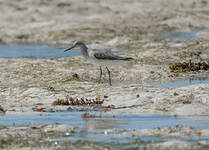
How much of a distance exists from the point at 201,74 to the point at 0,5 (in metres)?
25.9

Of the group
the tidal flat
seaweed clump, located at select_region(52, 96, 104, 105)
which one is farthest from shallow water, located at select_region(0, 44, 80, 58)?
seaweed clump, located at select_region(52, 96, 104, 105)

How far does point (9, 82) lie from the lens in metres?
20.3

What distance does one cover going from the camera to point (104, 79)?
68.6 feet

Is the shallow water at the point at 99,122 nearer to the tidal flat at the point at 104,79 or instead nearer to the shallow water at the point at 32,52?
the tidal flat at the point at 104,79

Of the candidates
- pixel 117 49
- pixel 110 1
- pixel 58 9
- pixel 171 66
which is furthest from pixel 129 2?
pixel 171 66

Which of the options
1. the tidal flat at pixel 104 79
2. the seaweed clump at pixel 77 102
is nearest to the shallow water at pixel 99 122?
the tidal flat at pixel 104 79

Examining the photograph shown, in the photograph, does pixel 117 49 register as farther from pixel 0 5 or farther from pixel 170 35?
pixel 0 5

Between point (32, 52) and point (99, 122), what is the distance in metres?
18.2

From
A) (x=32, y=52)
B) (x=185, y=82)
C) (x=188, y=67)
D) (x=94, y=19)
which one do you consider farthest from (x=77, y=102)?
(x=94, y=19)

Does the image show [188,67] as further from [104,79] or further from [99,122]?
[99,122]

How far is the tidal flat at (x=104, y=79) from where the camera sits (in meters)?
12.1

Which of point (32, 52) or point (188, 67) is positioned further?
point (32, 52)

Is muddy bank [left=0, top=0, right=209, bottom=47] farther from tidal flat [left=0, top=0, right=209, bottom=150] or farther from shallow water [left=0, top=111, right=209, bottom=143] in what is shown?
shallow water [left=0, top=111, right=209, bottom=143]

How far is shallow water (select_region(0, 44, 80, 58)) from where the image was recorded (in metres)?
29.0
